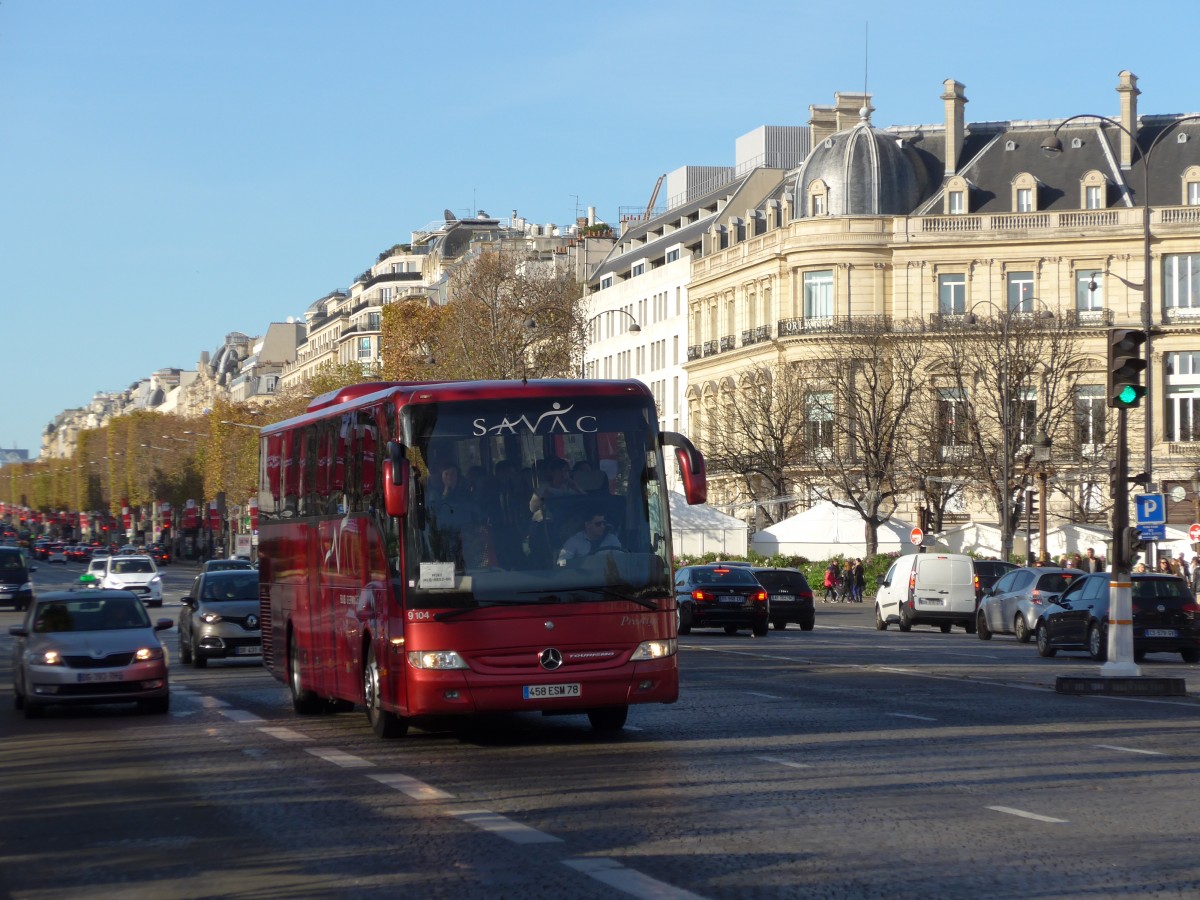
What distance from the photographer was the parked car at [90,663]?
72.8ft

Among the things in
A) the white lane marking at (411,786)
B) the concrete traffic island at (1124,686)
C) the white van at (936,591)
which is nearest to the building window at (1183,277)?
the white van at (936,591)

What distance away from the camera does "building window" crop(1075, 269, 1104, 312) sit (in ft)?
282

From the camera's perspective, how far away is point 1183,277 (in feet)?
279

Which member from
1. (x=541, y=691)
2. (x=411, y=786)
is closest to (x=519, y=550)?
(x=541, y=691)

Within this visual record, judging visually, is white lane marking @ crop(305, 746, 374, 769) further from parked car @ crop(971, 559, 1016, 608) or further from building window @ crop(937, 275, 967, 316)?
building window @ crop(937, 275, 967, 316)

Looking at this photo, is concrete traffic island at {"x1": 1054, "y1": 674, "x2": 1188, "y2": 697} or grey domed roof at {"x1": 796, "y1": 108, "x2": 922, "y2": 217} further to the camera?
grey domed roof at {"x1": 796, "y1": 108, "x2": 922, "y2": 217}

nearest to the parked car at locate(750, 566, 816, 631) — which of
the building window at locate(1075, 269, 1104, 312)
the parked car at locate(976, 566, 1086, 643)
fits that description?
the parked car at locate(976, 566, 1086, 643)

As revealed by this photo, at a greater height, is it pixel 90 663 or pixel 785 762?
pixel 90 663

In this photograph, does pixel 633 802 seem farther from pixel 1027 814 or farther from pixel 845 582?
pixel 845 582

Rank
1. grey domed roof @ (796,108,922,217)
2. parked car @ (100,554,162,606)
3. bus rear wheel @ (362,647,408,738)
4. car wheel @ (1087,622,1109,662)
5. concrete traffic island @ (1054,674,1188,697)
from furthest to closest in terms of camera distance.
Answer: grey domed roof @ (796,108,922,217), parked car @ (100,554,162,606), car wheel @ (1087,622,1109,662), concrete traffic island @ (1054,674,1188,697), bus rear wheel @ (362,647,408,738)

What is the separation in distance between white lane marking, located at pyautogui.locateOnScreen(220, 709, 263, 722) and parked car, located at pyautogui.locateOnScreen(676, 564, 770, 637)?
66.5 ft

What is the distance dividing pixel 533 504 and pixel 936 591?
3320cm

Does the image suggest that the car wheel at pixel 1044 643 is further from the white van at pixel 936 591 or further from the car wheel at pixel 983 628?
the white van at pixel 936 591

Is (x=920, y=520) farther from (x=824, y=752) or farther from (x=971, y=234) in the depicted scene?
(x=824, y=752)
